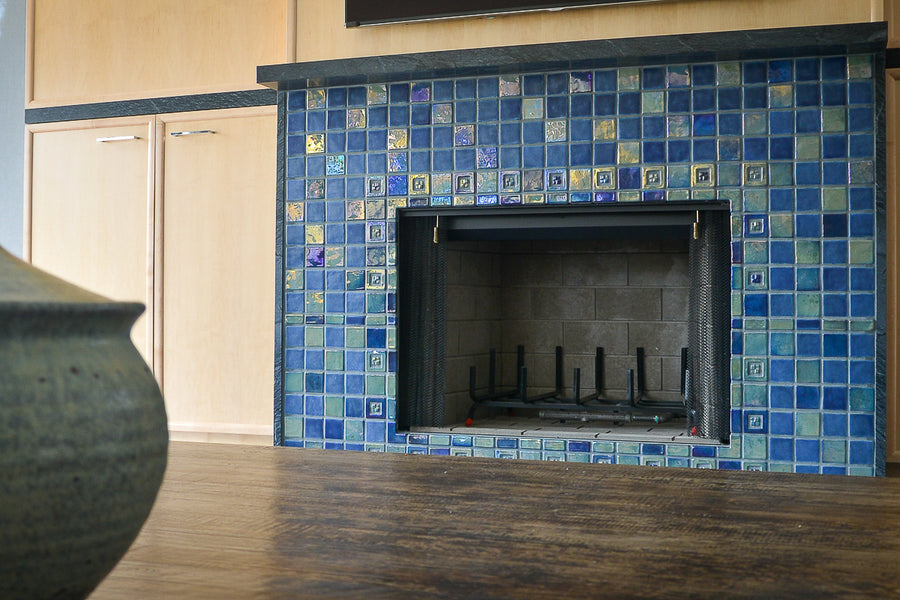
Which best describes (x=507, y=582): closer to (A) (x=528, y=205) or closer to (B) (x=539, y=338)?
(A) (x=528, y=205)

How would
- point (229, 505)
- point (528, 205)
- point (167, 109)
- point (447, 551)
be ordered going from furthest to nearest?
1. point (167, 109)
2. point (528, 205)
3. point (229, 505)
4. point (447, 551)

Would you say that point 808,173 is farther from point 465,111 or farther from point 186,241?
point 186,241

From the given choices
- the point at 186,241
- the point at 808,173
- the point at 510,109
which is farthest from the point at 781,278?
the point at 186,241

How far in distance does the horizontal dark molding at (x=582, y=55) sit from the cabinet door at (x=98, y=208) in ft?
2.33

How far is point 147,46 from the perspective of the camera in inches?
148

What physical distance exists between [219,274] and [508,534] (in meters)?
3.00

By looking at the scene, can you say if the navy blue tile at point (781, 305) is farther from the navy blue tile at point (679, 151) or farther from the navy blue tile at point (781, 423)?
the navy blue tile at point (679, 151)

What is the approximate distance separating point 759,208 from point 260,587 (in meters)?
2.64

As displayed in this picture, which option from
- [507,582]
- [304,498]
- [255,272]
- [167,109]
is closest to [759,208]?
[255,272]

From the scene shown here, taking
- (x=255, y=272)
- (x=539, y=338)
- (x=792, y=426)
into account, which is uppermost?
(x=255, y=272)

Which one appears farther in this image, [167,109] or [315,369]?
[167,109]

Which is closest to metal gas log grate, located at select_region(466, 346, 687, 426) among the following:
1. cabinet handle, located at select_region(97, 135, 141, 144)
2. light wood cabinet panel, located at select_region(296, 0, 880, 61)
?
light wood cabinet panel, located at select_region(296, 0, 880, 61)

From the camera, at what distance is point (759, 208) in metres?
2.99

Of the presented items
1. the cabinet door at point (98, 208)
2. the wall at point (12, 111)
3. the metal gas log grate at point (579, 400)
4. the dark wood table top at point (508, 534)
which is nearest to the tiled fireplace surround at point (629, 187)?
the metal gas log grate at point (579, 400)
